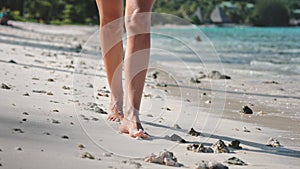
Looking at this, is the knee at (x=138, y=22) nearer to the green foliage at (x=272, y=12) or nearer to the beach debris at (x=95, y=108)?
the beach debris at (x=95, y=108)

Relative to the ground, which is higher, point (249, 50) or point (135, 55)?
point (135, 55)

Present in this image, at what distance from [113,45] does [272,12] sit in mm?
71554

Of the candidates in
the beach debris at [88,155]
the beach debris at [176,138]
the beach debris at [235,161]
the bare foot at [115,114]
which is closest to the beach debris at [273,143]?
the beach debris at [176,138]

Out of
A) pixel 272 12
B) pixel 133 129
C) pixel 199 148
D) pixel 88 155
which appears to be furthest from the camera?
pixel 272 12

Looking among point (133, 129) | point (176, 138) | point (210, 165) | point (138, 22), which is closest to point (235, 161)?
point (210, 165)

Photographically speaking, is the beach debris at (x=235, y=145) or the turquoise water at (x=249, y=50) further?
the turquoise water at (x=249, y=50)

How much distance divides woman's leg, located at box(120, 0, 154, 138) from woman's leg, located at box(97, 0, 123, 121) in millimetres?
370

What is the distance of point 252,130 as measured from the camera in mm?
4266

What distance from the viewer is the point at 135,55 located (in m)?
3.38

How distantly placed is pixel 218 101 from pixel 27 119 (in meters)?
3.26

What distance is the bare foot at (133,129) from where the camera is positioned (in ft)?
10.7

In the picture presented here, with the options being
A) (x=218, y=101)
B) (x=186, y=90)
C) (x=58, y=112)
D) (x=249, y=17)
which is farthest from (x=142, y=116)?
(x=249, y=17)

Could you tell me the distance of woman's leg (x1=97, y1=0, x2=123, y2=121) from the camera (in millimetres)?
3766

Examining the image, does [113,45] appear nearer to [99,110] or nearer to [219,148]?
[99,110]
